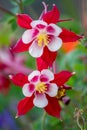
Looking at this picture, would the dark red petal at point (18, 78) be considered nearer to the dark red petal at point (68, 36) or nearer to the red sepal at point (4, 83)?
the dark red petal at point (68, 36)

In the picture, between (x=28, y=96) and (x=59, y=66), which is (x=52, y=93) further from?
(x=59, y=66)

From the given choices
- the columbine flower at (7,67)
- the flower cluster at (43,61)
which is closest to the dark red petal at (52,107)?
the flower cluster at (43,61)

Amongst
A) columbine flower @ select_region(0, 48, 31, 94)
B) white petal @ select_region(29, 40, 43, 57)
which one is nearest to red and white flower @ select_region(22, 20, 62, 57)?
white petal @ select_region(29, 40, 43, 57)

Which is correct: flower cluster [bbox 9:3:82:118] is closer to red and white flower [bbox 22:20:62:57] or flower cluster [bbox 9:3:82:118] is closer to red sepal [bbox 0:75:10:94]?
red and white flower [bbox 22:20:62:57]

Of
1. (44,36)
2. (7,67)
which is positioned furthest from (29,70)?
(44,36)

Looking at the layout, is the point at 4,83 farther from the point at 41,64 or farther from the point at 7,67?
the point at 41,64

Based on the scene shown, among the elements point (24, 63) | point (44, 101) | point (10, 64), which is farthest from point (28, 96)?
point (24, 63)

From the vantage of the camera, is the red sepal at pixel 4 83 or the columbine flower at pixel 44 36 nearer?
the columbine flower at pixel 44 36
